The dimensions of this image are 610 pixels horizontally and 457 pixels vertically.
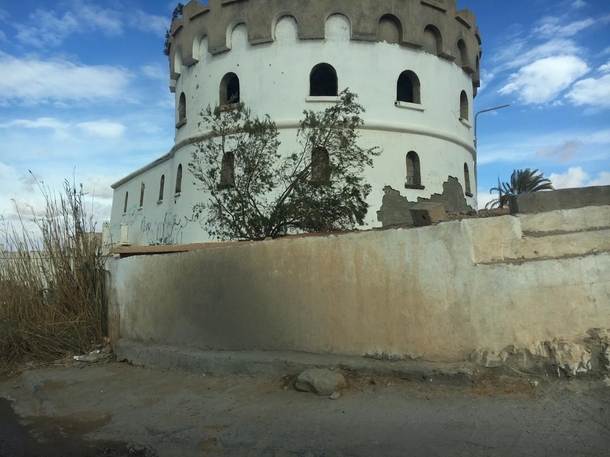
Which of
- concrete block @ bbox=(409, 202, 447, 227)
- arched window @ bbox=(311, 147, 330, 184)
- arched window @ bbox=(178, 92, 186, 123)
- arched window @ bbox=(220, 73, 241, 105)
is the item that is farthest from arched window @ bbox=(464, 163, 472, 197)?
concrete block @ bbox=(409, 202, 447, 227)

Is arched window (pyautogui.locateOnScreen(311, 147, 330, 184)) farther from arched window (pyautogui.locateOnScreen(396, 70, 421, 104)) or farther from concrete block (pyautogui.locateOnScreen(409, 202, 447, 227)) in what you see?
concrete block (pyautogui.locateOnScreen(409, 202, 447, 227))

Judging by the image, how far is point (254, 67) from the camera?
17094mm

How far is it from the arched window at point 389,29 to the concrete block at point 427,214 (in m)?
12.6

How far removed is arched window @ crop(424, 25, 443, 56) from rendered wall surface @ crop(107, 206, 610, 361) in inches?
546

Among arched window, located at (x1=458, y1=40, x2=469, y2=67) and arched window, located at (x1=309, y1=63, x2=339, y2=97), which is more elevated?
arched window, located at (x1=458, y1=40, x2=469, y2=67)

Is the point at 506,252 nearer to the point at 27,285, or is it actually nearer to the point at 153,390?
the point at 153,390

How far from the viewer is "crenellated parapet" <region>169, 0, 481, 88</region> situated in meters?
16.6

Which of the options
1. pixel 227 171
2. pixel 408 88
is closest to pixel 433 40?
pixel 408 88

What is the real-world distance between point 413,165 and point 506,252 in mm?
13101

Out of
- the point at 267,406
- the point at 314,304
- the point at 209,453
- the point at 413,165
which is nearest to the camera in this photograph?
the point at 209,453

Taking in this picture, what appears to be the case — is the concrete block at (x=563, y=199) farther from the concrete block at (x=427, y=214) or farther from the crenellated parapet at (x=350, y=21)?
the crenellated parapet at (x=350, y=21)

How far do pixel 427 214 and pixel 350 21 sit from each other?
1272 centimetres

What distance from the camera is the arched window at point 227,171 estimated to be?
1288cm

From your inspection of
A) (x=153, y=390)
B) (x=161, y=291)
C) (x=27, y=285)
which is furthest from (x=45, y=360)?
(x=153, y=390)
